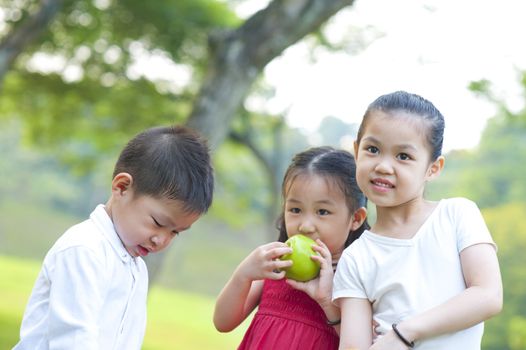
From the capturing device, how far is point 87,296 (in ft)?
8.39

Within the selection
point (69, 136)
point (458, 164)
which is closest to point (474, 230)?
point (69, 136)

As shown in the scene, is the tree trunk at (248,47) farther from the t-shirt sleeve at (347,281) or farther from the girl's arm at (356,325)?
the girl's arm at (356,325)

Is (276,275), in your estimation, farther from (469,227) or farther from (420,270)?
(469,227)

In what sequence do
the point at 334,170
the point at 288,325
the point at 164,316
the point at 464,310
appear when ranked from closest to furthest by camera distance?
the point at 464,310, the point at 288,325, the point at 334,170, the point at 164,316

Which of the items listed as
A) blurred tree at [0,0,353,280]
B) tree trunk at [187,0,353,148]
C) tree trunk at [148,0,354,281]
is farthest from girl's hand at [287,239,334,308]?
blurred tree at [0,0,353,280]

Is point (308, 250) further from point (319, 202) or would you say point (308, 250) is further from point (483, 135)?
point (483, 135)

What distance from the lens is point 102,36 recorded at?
1403 centimetres

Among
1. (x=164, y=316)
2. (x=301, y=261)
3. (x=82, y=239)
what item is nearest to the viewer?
(x=82, y=239)

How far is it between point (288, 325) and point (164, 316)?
76.7 ft

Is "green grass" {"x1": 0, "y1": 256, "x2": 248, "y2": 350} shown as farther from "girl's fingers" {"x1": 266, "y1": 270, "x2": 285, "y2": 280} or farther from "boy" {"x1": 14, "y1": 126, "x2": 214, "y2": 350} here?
"girl's fingers" {"x1": 266, "y1": 270, "x2": 285, "y2": 280}

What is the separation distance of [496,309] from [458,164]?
→ 25969 millimetres

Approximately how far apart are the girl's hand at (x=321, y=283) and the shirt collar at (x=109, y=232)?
61cm

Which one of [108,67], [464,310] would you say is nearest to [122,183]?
[464,310]

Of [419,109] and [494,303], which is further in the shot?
[419,109]
